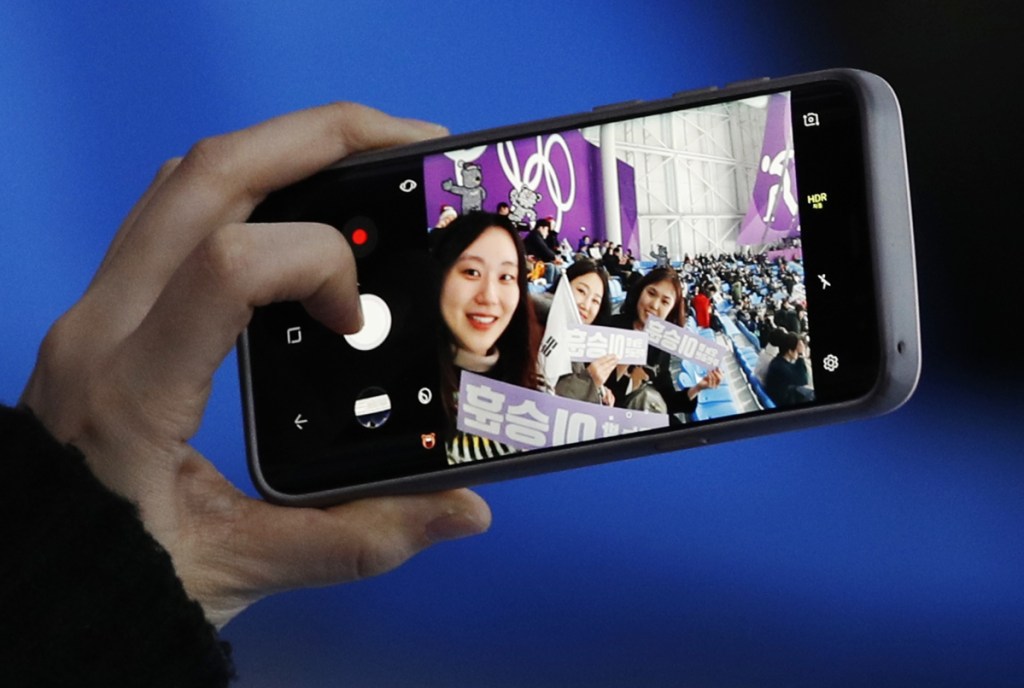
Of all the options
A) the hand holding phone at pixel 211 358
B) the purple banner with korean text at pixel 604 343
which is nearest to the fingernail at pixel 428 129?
the hand holding phone at pixel 211 358

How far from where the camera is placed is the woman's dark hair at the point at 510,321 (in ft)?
1.53

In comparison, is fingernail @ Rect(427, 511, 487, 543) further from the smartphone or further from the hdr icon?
the hdr icon

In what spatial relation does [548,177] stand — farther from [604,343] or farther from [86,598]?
[86,598]

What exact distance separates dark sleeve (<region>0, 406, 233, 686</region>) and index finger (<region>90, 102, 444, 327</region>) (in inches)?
4.2

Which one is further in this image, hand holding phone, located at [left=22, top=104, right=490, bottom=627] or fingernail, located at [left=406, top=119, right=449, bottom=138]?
fingernail, located at [left=406, top=119, right=449, bottom=138]

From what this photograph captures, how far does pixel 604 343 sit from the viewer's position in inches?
18.2

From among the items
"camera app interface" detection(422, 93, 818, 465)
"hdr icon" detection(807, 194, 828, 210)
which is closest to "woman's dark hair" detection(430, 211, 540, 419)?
"camera app interface" detection(422, 93, 818, 465)

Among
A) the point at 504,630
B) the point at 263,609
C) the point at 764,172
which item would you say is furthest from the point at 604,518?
the point at 764,172

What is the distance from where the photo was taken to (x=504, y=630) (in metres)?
0.72

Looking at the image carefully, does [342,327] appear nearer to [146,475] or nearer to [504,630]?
[146,475]

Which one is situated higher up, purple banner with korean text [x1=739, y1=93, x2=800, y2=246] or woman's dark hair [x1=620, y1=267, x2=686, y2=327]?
purple banner with korean text [x1=739, y1=93, x2=800, y2=246]

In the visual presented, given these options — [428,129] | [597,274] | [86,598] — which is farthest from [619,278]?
[86,598]

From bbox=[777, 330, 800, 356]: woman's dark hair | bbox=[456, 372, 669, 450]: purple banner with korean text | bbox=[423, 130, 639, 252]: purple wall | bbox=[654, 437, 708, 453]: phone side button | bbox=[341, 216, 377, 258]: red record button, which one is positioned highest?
bbox=[423, 130, 639, 252]: purple wall

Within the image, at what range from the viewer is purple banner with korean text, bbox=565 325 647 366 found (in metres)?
0.46
